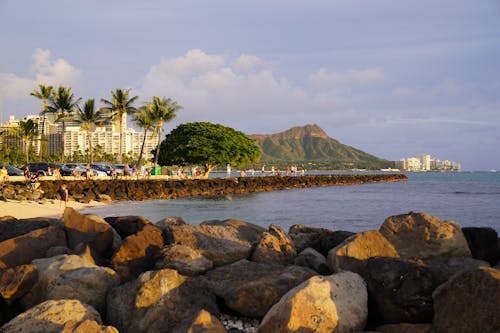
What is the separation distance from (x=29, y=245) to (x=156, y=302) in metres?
3.19

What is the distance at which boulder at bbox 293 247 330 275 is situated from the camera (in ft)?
23.6

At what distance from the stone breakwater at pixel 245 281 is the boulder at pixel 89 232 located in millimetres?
22

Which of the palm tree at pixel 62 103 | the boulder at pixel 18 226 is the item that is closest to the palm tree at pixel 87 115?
the palm tree at pixel 62 103

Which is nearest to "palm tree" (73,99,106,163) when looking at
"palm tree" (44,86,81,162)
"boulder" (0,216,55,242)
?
"palm tree" (44,86,81,162)

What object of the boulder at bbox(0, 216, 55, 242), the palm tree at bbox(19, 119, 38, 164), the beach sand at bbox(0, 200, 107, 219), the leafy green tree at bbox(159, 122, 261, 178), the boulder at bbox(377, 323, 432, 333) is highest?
the palm tree at bbox(19, 119, 38, 164)

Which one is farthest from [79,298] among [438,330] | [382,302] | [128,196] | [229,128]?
[229,128]

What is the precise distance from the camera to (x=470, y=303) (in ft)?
15.8

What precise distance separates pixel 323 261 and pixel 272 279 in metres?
1.52

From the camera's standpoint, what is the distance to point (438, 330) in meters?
4.95

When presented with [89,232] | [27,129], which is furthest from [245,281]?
[27,129]

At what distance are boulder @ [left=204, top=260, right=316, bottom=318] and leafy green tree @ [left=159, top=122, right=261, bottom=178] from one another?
50.1m

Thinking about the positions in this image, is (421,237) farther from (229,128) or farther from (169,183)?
(229,128)

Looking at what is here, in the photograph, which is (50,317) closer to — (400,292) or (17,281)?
(17,281)

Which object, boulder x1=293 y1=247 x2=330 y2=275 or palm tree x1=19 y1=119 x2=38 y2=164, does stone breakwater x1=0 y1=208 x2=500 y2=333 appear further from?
palm tree x1=19 y1=119 x2=38 y2=164
